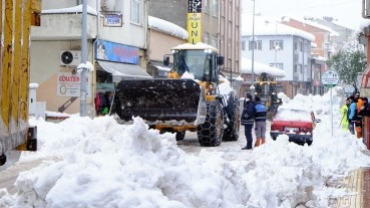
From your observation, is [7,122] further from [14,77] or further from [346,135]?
[346,135]

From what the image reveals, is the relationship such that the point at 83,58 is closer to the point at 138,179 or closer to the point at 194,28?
the point at 138,179

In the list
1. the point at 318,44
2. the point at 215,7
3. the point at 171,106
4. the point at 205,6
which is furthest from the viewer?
the point at 318,44

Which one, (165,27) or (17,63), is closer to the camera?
(17,63)

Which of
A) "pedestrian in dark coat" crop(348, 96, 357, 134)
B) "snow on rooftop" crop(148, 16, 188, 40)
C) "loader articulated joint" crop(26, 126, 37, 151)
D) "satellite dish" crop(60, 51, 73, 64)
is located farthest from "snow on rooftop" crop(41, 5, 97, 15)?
"loader articulated joint" crop(26, 126, 37, 151)

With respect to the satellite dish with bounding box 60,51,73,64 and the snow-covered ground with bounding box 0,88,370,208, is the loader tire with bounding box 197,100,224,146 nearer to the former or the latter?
the satellite dish with bounding box 60,51,73,64

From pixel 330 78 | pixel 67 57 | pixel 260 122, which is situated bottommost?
pixel 260 122

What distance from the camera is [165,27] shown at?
44.1 meters

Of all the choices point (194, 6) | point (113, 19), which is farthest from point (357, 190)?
point (194, 6)

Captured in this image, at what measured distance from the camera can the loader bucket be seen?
2294cm

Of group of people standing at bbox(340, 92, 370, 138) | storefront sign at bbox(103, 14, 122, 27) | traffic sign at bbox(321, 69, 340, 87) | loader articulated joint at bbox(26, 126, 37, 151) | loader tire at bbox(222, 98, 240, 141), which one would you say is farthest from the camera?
storefront sign at bbox(103, 14, 122, 27)

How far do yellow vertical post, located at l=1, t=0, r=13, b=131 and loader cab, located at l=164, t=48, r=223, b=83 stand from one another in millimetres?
20624

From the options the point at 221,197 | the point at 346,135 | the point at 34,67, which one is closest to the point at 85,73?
the point at 34,67

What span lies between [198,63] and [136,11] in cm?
1375

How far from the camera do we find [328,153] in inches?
698
